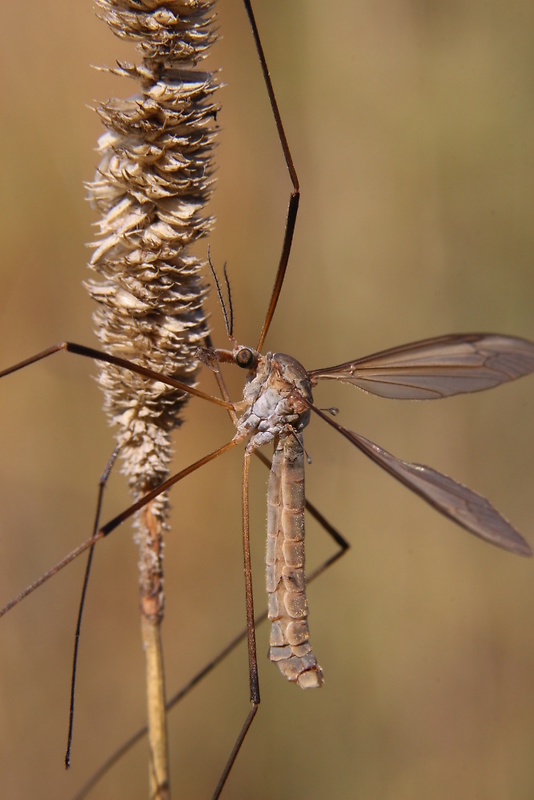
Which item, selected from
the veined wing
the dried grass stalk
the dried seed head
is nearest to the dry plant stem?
the dried grass stalk

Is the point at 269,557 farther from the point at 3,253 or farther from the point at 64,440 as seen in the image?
the point at 3,253

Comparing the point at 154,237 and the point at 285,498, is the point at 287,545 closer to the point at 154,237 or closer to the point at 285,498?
the point at 285,498

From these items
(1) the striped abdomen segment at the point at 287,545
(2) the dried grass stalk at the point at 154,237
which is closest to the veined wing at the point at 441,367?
(1) the striped abdomen segment at the point at 287,545

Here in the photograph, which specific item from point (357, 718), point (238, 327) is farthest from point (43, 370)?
point (357, 718)

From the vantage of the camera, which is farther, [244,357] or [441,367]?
[441,367]

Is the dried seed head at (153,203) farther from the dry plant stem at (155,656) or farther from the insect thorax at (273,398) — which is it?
the insect thorax at (273,398)

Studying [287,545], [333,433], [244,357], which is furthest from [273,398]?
[333,433]

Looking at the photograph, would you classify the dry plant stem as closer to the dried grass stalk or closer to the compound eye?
the dried grass stalk
